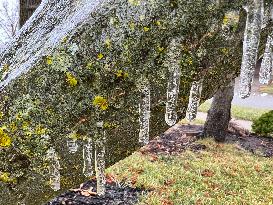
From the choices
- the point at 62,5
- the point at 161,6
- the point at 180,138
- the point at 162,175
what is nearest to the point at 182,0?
the point at 161,6

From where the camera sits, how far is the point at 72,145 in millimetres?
1388

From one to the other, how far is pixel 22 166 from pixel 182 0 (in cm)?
72

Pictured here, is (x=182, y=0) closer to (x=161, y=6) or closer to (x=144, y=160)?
(x=161, y=6)

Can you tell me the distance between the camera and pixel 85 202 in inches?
258

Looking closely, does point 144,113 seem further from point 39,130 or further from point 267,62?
point 267,62

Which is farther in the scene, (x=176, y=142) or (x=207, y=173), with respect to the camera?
(x=176, y=142)

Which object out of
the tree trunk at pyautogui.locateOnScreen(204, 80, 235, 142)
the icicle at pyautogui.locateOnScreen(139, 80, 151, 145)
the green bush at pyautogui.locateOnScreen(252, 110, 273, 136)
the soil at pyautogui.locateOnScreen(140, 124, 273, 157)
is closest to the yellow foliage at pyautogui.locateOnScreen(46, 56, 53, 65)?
the icicle at pyautogui.locateOnScreen(139, 80, 151, 145)

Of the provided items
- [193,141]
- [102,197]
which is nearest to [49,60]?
[102,197]

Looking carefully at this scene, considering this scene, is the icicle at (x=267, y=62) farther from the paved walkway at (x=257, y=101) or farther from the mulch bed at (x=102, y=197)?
the paved walkway at (x=257, y=101)

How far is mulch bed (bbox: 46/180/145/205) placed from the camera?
6531mm

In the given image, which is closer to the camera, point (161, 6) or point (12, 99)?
point (161, 6)

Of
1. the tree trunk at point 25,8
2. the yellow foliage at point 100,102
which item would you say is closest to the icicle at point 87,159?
the yellow foliage at point 100,102

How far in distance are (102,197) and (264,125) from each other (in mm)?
7735

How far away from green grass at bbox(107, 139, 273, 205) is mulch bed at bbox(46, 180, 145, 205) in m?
0.21
